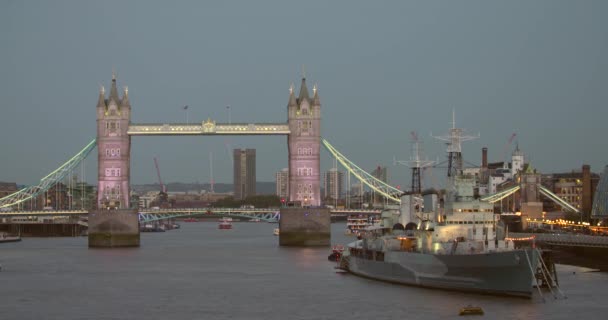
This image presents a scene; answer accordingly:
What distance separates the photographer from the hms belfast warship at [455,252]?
4559 cm

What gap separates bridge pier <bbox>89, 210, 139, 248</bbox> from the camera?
90375 mm

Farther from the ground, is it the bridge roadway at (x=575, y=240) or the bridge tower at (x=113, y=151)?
the bridge tower at (x=113, y=151)

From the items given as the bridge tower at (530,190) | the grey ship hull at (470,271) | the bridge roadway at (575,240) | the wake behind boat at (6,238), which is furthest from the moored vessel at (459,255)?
the wake behind boat at (6,238)

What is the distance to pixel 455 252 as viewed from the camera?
4856 centimetres

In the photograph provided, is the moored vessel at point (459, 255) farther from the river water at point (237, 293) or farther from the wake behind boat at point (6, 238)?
the wake behind boat at point (6, 238)

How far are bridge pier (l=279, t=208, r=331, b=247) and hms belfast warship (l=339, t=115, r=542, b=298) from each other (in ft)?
97.8

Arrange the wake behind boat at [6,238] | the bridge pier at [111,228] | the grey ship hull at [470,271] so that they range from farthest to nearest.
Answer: the wake behind boat at [6,238], the bridge pier at [111,228], the grey ship hull at [470,271]

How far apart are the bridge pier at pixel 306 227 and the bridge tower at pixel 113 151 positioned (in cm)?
1407

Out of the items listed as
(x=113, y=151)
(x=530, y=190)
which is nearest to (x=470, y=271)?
(x=113, y=151)

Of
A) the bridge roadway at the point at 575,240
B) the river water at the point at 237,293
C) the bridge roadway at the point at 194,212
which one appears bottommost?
the river water at the point at 237,293

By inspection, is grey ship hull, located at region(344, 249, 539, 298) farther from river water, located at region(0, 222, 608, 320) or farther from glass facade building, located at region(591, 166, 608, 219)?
glass facade building, located at region(591, 166, 608, 219)

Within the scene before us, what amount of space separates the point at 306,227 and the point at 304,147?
7.24m

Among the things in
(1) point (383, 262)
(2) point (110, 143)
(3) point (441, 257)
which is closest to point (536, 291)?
(3) point (441, 257)

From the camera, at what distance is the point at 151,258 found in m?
78.3
